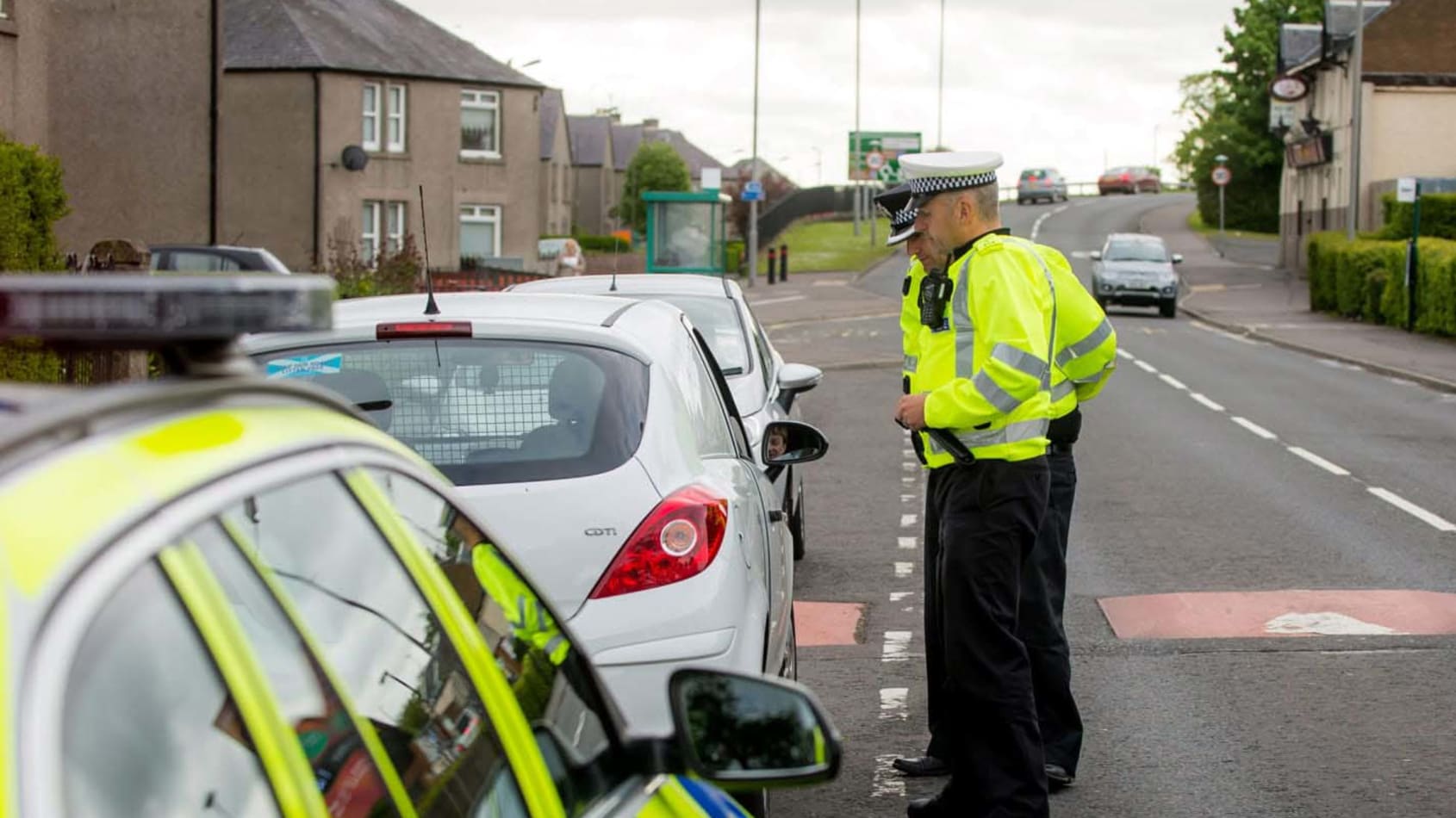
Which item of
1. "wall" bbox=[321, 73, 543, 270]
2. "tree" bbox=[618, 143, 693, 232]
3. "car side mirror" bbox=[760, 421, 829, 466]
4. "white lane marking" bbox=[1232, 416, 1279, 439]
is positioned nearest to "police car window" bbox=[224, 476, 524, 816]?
"car side mirror" bbox=[760, 421, 829, 466]

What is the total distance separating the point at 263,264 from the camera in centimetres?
2417

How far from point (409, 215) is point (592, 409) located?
46.5 metres

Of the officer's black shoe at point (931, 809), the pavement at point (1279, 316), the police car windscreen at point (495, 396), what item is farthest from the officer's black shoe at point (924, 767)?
the pavement at point (1279, 316)

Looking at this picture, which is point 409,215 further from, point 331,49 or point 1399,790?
point 1399,790

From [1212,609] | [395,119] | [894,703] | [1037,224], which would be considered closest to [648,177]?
[1037,224]

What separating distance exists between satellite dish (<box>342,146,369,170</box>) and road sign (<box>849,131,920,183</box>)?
113 ft

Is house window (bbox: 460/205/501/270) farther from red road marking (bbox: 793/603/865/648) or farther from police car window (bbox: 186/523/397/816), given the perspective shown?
police car window (bbox: 186/523/397/816)

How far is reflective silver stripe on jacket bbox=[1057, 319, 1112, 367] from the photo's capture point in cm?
621

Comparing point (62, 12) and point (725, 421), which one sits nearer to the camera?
point (725, 421)

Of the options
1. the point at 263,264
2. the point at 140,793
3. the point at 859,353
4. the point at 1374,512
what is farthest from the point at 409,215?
the point at 140,793

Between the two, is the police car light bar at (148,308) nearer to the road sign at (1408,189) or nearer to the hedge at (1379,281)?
the hedge at (1379,281)

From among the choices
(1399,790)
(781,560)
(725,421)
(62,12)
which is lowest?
(1399,790)

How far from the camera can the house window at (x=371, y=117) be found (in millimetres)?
49344

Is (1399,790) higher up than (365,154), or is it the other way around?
(365,154)
